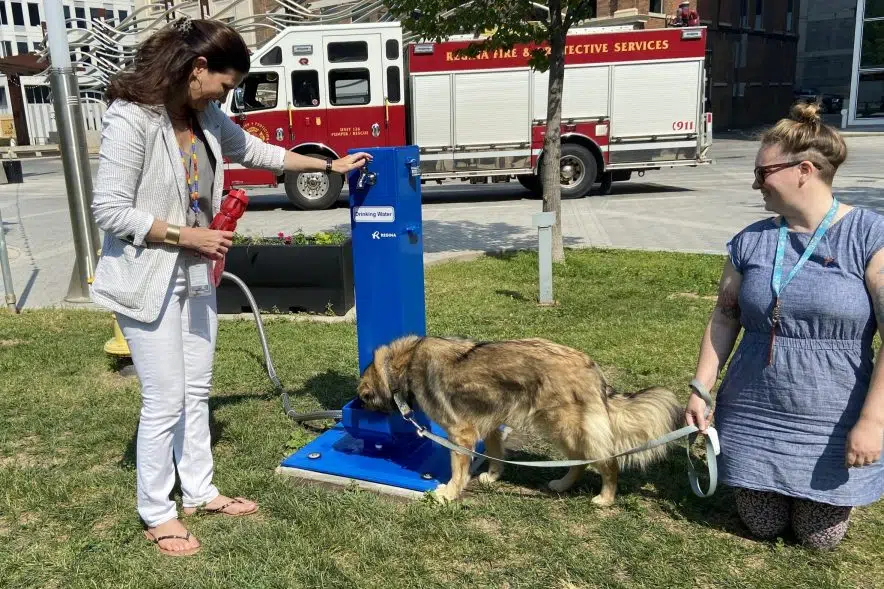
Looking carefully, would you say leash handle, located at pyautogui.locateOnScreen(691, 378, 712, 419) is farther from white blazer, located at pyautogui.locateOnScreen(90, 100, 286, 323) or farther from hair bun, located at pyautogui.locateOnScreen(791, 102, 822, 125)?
white blazer, located at pyautogui.locateOnScreen(90, 100, 286, 323)

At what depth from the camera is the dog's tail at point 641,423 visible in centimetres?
301

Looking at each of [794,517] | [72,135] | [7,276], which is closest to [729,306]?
[794,517]

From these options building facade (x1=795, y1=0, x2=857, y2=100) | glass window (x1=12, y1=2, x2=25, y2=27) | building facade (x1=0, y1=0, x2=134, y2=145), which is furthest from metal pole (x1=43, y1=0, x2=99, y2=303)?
glass window (x1=12, y1=2, x2=25, y2=27)

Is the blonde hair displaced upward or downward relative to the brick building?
downward

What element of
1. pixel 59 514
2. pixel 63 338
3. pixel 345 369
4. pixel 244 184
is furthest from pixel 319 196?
pixel 59 514

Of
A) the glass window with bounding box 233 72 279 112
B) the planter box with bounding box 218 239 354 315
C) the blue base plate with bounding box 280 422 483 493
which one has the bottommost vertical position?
the blue base plate with bounding box 280 422 483 493

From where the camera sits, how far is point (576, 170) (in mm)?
14836

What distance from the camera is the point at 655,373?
4809mm

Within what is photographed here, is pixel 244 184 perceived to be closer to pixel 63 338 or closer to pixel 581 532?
pixel 63 338

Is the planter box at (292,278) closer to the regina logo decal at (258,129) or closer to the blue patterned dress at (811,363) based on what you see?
the blue patterned dress at (811,363)

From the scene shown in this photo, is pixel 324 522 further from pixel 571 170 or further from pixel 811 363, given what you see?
pixel 571 170

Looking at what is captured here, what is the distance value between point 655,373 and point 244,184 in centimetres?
1166

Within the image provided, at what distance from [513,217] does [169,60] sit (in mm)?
10635

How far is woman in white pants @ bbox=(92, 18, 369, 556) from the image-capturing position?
2479 mm
